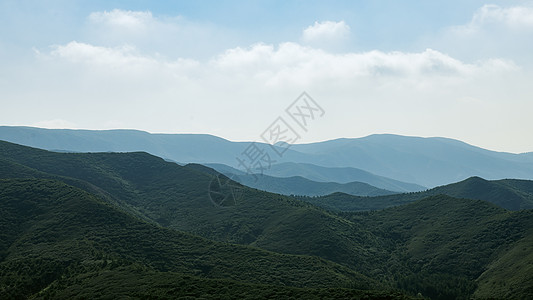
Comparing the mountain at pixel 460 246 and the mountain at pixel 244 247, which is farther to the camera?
the mountain at pixel 460 246

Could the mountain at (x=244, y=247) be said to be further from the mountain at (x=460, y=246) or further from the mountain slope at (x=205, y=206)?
the mountain slope at (x=205, y=206)

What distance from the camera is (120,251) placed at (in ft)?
→ 252

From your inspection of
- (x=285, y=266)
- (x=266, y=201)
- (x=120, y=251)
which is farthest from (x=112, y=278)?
(x=266, y=201)

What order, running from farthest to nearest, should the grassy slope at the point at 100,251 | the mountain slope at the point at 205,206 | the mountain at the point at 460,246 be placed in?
1. the mountain slope at the point at 205,206
2. the mountain at the point at 460,246
3. the grassy slope at the point at 100,251

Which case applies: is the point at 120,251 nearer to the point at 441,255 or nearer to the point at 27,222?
A: the point at 27,222

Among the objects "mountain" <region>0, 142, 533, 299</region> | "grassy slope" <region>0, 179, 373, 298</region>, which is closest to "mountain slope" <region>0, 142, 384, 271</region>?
"mountain" <region>0, 142, 533, 299</region>

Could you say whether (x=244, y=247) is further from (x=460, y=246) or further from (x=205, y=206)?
(x=205, y=206)

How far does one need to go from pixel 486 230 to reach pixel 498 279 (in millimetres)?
30617

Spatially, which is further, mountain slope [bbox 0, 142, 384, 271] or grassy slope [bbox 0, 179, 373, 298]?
mountain slope [bbox 0, 142, 384, 271]

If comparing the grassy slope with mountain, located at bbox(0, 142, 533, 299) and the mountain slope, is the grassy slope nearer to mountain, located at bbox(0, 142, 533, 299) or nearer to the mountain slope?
mountain, located at bbox(0, 142, 533, 299)

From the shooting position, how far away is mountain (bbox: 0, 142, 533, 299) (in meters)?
58.8

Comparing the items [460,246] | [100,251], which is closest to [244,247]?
[100,251]

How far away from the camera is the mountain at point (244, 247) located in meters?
58.8

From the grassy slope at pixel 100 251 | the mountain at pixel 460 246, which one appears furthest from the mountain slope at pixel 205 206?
the grassy slope at pixel 100 251
